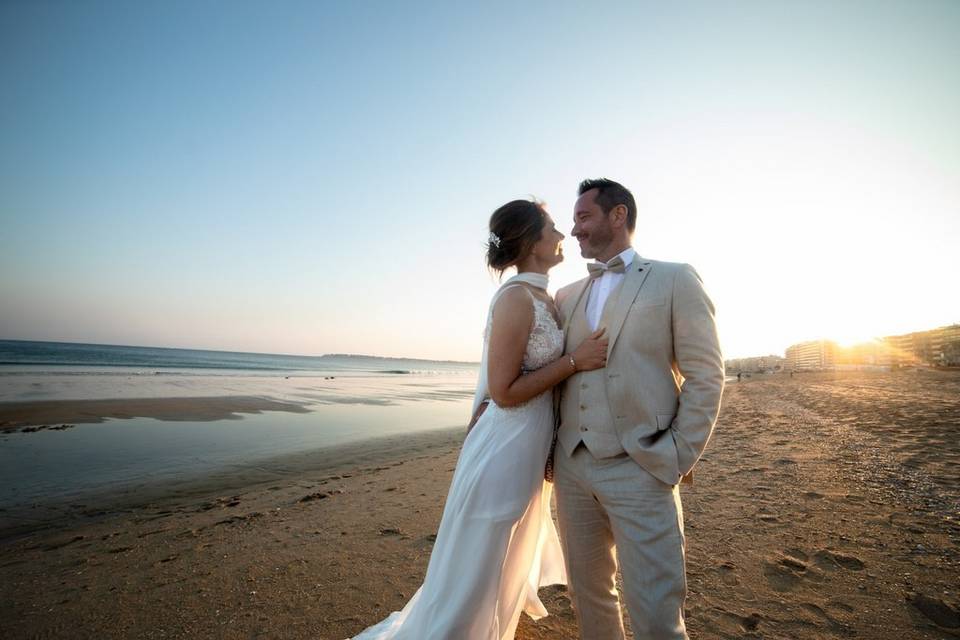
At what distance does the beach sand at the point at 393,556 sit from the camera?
3.02m

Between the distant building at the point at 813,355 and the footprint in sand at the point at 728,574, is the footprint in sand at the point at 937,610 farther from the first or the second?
the distant building at the point at 813,355

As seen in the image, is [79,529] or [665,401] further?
[79,529]

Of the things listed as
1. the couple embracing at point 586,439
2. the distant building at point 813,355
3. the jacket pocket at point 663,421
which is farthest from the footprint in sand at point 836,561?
the distant building at point 813,355

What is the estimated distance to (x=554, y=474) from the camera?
255cm

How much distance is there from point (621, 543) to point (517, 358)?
1086mm

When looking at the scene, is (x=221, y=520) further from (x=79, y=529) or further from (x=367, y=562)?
(x=367, y=562)

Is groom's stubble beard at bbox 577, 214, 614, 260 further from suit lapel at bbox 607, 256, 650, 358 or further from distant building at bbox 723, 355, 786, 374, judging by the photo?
distant building at bbox 723, 355, 786, 374

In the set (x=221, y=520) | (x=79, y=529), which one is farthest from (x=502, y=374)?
(x=79, y=529)

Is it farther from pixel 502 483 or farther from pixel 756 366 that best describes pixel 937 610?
pixel 756 366

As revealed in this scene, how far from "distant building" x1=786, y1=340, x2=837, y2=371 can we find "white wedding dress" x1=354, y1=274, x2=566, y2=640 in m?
103

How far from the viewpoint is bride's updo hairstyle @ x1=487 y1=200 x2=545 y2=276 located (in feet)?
9.34

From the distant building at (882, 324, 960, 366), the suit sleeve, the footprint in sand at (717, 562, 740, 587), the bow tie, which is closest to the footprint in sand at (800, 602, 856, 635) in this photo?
the footprint in sand at (717, 562, 740, 587)

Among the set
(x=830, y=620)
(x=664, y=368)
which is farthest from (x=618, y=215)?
(x=830, y=620)

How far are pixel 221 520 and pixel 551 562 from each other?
4407 mm
